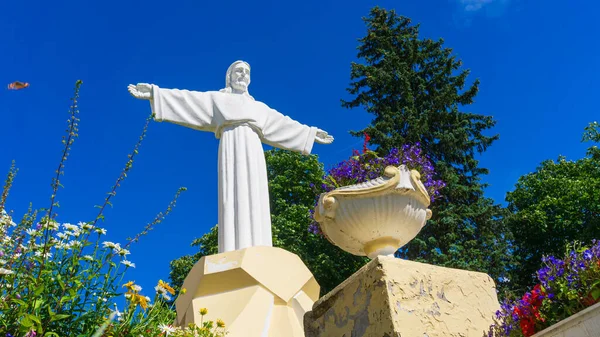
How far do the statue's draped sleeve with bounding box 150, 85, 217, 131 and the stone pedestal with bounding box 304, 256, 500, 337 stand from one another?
4817 mm

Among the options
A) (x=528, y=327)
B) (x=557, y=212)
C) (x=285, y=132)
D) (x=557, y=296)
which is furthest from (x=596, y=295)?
(x=557, y=212)

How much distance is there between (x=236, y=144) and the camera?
7.26 meters

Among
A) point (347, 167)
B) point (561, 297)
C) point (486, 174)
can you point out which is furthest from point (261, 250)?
point (486, 174)

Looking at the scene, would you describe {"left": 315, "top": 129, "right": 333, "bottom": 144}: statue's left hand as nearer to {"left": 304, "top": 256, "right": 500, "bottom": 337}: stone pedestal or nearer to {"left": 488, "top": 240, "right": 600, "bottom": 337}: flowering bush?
{"left": 304, "top": 256, "right": 500, "bottom": 337}: stone pedestal

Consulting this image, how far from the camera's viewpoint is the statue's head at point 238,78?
308 inches

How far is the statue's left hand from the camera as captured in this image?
851cm

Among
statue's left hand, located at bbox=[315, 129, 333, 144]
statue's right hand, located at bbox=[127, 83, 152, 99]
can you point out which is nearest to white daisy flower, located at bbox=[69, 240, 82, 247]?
statue's right hand, located at bbox=[127, 83, 152, 99]

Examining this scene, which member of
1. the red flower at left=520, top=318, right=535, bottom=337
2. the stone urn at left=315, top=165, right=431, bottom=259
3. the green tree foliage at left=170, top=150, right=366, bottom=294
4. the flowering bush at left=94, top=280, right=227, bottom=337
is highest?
the green tree foliage at left=170, top=150, right=366, bottom=294

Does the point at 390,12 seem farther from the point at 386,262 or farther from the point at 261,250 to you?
the point at 386,262

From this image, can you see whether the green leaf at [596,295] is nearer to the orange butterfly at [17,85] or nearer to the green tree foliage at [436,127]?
the orange butterfly at [17,85]

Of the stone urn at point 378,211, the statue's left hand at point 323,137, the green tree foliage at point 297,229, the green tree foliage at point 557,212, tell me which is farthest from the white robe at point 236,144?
the green tree foliage at point 557,212

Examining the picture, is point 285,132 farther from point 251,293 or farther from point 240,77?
point 251,293

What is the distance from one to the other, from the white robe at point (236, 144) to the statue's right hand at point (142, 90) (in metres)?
0.07

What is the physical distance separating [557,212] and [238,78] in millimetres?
14874
